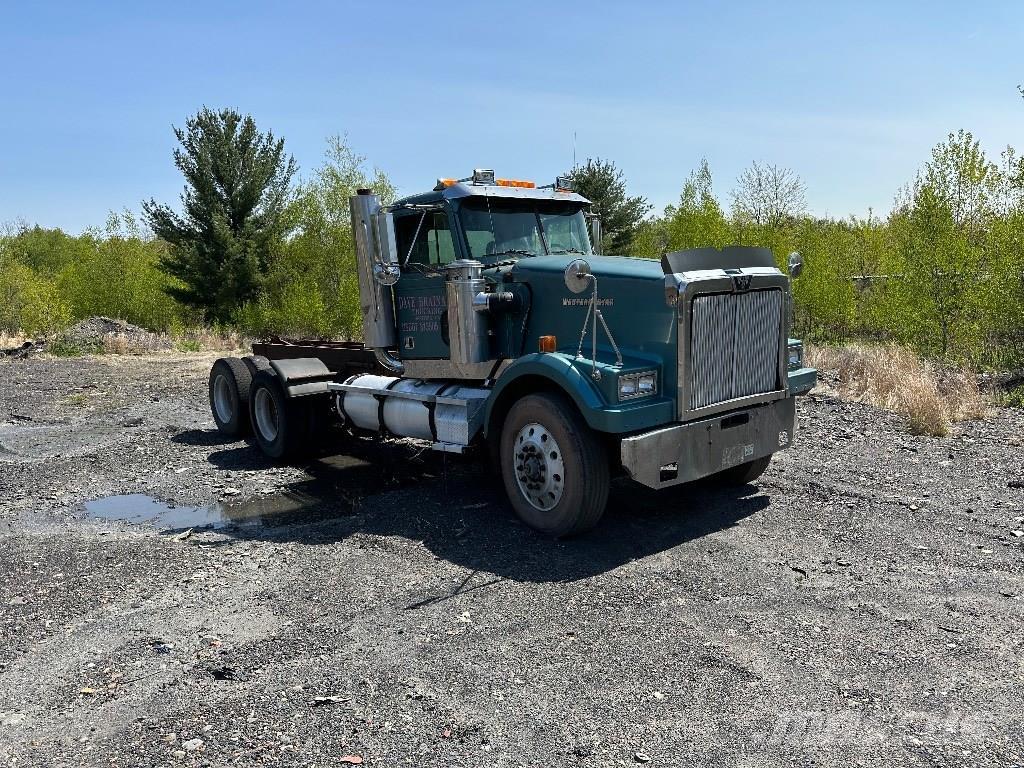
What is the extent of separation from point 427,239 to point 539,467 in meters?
2.66

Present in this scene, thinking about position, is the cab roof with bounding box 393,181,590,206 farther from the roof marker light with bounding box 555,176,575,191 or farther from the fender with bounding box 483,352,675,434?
the fender with bounding box 483,352,675,434

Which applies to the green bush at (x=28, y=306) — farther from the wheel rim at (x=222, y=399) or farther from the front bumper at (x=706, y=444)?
the front bumper at (x=706, y=444)

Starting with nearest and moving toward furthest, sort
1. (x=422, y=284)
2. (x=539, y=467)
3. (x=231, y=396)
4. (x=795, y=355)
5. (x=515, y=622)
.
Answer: (x=515, y=622) → (x=539, y=467) → (x=795, y=355) → (x=422, y=284) → (x=231, y=396)

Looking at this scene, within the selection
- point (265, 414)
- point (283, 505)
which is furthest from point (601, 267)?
point (265, 414)

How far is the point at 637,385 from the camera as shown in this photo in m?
5.68

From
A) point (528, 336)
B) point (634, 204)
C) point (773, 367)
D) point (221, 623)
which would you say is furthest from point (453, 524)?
point (634, 204)

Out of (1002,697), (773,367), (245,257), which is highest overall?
(245,257)

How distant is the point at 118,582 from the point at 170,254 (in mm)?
26877

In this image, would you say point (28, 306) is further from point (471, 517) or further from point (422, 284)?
point (471, 517)

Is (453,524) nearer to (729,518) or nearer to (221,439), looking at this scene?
(729,518)

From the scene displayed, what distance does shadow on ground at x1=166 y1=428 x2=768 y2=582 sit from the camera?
571 centimetres

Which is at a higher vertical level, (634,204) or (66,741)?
(634,204)

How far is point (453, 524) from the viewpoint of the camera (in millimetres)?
6508

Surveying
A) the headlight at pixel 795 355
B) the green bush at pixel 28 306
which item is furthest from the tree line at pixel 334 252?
the headlight at pixel 795 355
